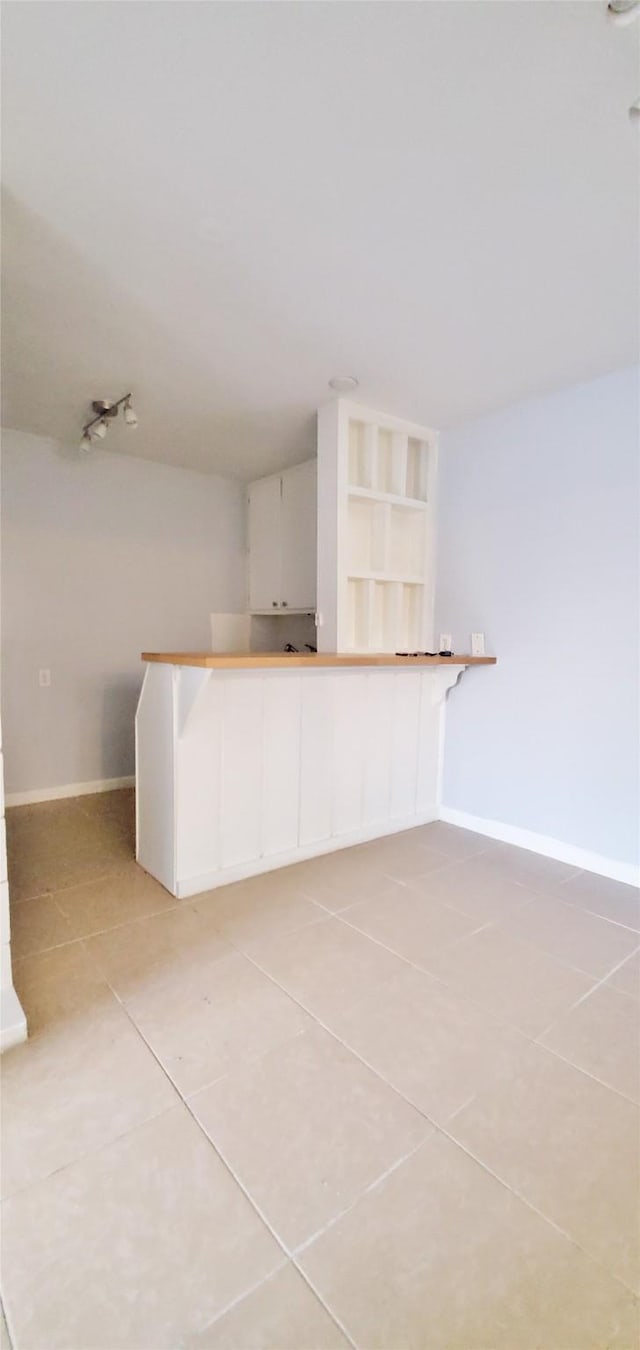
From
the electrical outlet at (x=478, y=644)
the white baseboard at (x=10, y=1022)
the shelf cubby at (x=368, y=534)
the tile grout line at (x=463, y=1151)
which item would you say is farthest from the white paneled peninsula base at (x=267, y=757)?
the tile grout line at (x=463, y=1151)

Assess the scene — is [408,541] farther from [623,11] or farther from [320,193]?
[623,11]

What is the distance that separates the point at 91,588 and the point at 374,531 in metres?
1.92

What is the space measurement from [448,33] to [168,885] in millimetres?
2543

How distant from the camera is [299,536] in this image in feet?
11.5

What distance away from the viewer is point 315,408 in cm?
270

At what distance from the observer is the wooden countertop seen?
6.02ft

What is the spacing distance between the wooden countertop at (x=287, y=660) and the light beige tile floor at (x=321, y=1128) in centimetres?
94

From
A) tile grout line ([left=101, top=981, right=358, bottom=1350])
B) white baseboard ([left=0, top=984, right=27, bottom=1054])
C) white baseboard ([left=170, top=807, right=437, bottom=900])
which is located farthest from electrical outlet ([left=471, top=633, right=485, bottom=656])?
white baseboard ([left=0, top=984, right=27, bottom=1054])

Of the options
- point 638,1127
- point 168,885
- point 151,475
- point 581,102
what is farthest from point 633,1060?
point 151,475

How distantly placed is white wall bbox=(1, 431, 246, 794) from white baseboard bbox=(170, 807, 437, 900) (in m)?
1.41

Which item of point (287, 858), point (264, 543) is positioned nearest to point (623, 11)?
point (287, 858)

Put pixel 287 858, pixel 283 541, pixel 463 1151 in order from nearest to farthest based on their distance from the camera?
1. pixel 463 1151
2. pixel 287 858
3. pixel 283 541

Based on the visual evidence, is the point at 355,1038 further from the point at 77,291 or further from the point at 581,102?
the point at 77,291

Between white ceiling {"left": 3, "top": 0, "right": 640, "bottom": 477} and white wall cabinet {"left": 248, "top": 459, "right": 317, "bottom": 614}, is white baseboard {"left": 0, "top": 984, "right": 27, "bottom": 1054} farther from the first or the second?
white wall cabinet {"left": 248, "top": 459, "right": 317, "bottom": 614}
